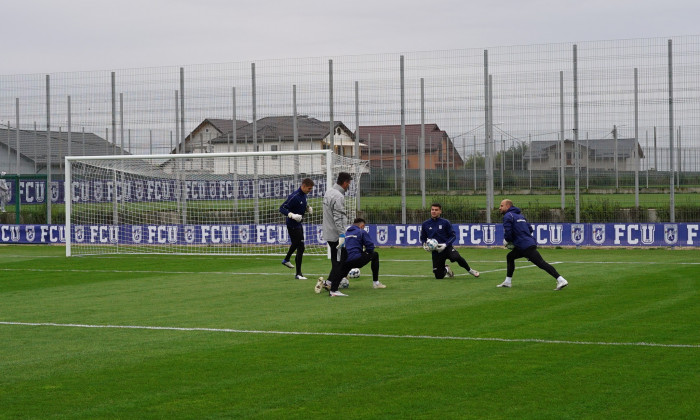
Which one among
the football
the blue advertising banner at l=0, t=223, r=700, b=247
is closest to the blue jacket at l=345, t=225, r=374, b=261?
the football

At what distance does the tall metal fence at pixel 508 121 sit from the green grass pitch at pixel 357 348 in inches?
456

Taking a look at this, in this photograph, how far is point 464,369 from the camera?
28.5 feet

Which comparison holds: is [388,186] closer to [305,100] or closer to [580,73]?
[305,100]

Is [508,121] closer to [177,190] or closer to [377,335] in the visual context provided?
[177,190]

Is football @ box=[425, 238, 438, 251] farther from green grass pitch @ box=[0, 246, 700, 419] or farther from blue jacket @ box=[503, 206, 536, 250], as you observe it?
blue jacket @ box=[503, 206, 536, 250]

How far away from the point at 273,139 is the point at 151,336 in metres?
21.9

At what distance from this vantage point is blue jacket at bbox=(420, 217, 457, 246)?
17.8 meters

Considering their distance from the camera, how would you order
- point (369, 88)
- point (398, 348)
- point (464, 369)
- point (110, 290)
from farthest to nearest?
point (369, 88) < point (110, 290) < point (398, 348) < point (464, 369)

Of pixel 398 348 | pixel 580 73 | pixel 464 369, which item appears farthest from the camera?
pixel 580 73

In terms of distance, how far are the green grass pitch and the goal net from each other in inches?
422

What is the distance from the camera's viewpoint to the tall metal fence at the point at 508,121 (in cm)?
2831

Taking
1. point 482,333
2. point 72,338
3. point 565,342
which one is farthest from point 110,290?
point 565,342

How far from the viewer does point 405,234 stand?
94.4 ft

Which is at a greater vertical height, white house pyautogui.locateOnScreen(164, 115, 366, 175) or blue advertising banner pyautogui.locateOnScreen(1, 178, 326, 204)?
white house pyautogui.locateOnScreen(164, 115, 366, 175)
